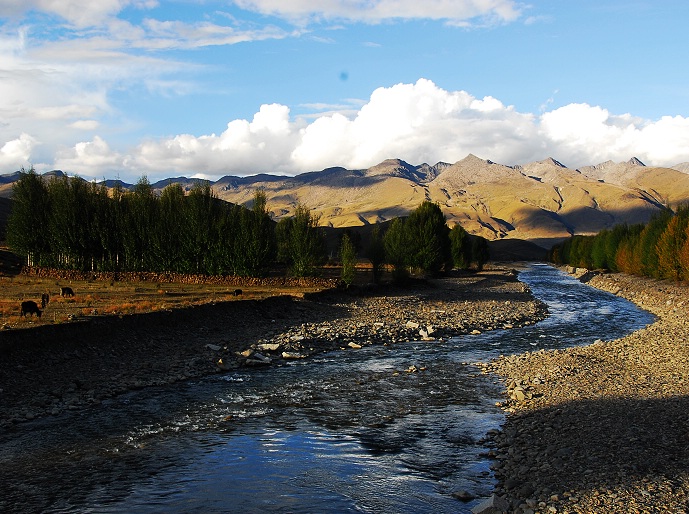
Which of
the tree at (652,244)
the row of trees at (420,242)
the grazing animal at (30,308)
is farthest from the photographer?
the tree at (652,244)

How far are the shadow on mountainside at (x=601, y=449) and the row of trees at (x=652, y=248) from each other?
72.0m

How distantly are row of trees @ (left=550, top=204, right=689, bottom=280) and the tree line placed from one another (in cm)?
4251

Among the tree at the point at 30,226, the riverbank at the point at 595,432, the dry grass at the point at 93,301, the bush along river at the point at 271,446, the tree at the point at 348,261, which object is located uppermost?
the tree at the point at 30,226

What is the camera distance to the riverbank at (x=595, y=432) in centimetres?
1343

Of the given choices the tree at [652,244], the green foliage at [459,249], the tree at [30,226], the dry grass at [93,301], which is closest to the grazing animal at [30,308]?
the dry grass at [93,301]

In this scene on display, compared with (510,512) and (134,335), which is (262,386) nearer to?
(134,335)

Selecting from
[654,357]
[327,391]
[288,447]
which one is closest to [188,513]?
[288,447]

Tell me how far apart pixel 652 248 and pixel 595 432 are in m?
96.8

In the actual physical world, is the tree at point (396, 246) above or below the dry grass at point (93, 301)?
above

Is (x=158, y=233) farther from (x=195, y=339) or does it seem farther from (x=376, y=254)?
(x=195, y=339)

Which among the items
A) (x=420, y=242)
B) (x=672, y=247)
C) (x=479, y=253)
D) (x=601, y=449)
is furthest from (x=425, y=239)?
(x=601, y=449)

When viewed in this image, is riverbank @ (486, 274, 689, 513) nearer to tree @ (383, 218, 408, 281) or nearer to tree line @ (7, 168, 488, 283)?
tree line @ (7, 168, 488, 283)

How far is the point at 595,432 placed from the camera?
59.3 ft

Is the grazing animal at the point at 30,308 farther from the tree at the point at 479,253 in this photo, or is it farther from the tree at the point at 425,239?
the tree at the point at 479,253
